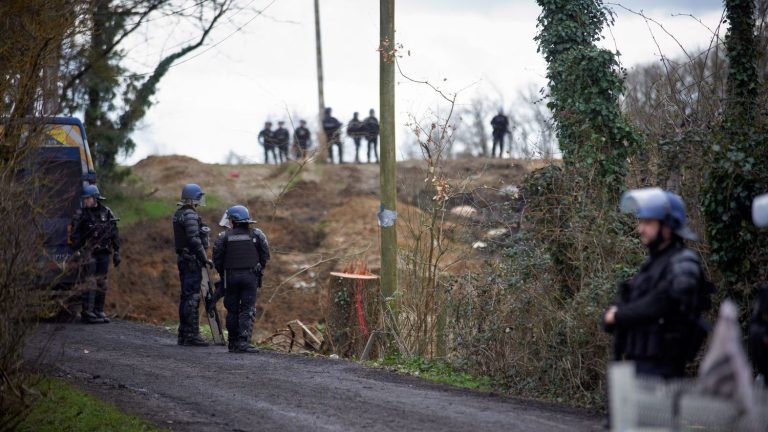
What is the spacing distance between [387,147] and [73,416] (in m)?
6.00

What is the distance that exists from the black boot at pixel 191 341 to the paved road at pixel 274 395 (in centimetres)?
55

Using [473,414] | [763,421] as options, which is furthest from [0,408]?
[763,421]

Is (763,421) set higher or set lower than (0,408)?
higher

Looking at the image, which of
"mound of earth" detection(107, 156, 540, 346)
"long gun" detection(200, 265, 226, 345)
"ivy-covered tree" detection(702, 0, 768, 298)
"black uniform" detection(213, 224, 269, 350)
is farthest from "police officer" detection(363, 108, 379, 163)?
"ivy-covered tree" detection(702, 0, 768, 298)

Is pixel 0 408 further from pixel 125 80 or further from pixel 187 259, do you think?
pixel 125 80

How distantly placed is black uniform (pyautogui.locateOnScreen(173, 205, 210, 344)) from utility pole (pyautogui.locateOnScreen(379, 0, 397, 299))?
2607 mm

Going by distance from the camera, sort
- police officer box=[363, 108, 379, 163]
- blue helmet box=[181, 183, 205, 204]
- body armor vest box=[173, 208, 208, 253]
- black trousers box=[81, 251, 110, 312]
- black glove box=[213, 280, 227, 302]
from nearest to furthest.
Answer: black glove box=[213, 280, 227, 302]
blue helmet box=[181, 183, 205, 204]
body armor vest box=[173, 208, 208, 253]
black trousers box=[81, 251, 110, 312]
police officer box=[363, 108, 379, 163]

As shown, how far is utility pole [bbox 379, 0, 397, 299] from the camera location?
46.2 ft

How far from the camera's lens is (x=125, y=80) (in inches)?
1284

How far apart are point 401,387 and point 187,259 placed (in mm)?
4916

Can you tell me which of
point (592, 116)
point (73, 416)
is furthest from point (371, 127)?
point (73, 416)

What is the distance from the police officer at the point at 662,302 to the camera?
20.5ft

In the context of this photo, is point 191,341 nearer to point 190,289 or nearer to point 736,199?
point 190,289

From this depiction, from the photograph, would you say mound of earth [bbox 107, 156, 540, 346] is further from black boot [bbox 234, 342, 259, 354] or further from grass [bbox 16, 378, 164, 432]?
grass [bbox 16, 378, 164, 432]
